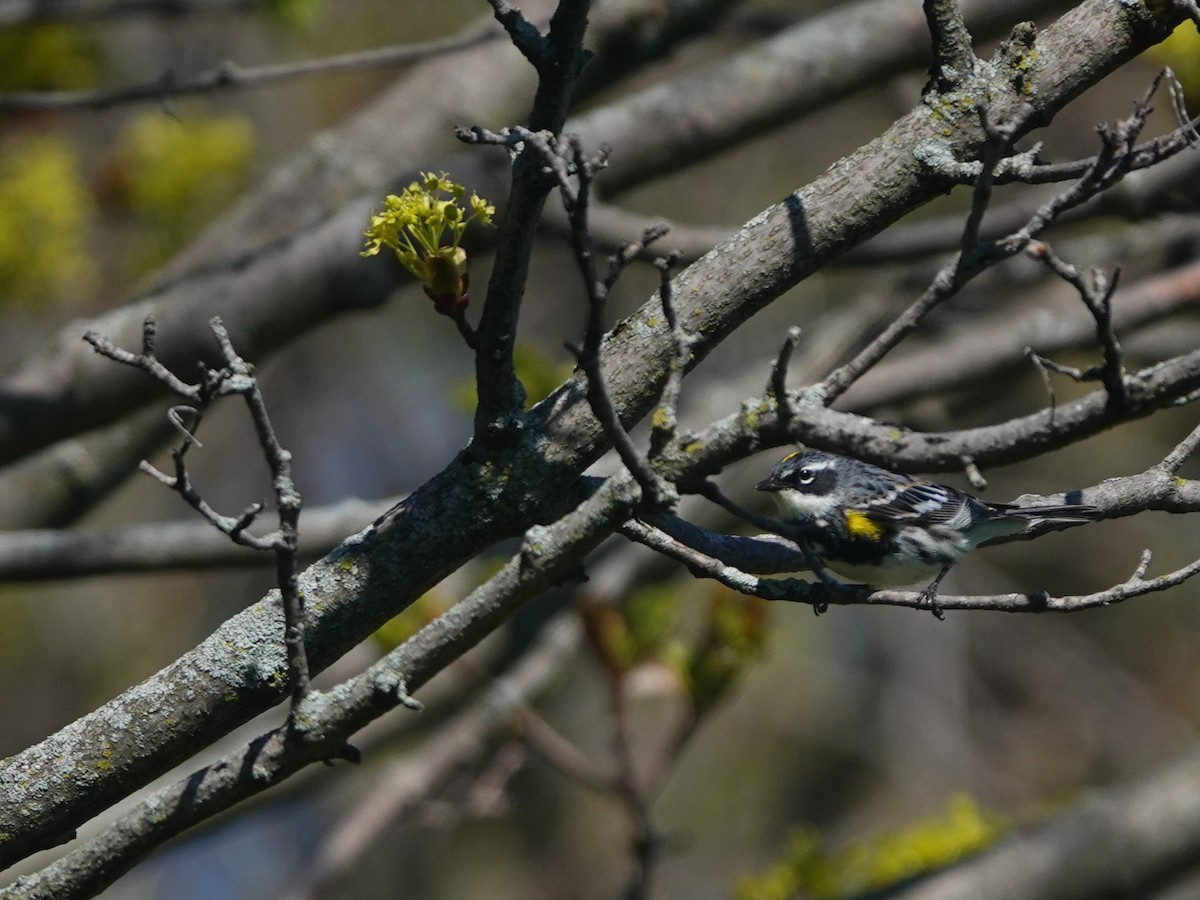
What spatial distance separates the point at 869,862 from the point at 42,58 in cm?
439

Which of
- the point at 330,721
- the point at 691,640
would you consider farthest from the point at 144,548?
the point at 330,721

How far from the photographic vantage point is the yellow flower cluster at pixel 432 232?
65.8 inches

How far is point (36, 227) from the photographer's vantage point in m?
4.93

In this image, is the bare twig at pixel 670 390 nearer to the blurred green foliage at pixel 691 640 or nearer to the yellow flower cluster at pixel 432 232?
the yellow flower cluster at pixel 432 232

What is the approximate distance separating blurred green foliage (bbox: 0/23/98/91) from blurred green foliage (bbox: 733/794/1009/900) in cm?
400

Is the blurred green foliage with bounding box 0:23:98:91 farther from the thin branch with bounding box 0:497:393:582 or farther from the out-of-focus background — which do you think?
the thin branch with bounding box 0:497:393:582

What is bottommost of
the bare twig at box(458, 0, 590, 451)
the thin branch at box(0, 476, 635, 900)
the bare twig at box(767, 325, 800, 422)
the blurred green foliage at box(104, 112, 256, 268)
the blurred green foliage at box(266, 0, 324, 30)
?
the thin branch at box(0, 476, 635, 900)

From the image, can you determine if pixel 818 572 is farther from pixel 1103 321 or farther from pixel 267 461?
pixel 267 461

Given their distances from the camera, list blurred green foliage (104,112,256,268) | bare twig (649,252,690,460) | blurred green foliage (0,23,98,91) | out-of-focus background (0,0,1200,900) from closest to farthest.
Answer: bare twig (649,252,690,460)
blurred green foliage (0,23,98,91)
blurred green foliage (104,112,256,268)
out-of-focus background (0,0,1200,900)

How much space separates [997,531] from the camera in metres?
2.56

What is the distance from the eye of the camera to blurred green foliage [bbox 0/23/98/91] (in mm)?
4711

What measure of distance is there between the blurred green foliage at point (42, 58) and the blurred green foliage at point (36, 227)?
318 millimetres

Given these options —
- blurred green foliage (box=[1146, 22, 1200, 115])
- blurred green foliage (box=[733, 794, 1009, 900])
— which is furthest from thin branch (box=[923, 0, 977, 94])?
blurred green foliage (box=[733, 794, 1009, 900])

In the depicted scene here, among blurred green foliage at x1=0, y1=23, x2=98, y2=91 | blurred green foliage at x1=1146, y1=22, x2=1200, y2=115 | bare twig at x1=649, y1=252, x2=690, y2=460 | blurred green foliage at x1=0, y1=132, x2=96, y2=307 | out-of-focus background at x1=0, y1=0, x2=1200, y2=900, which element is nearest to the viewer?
bare twig at x1=649, y1=252, x2=690, y2=460
